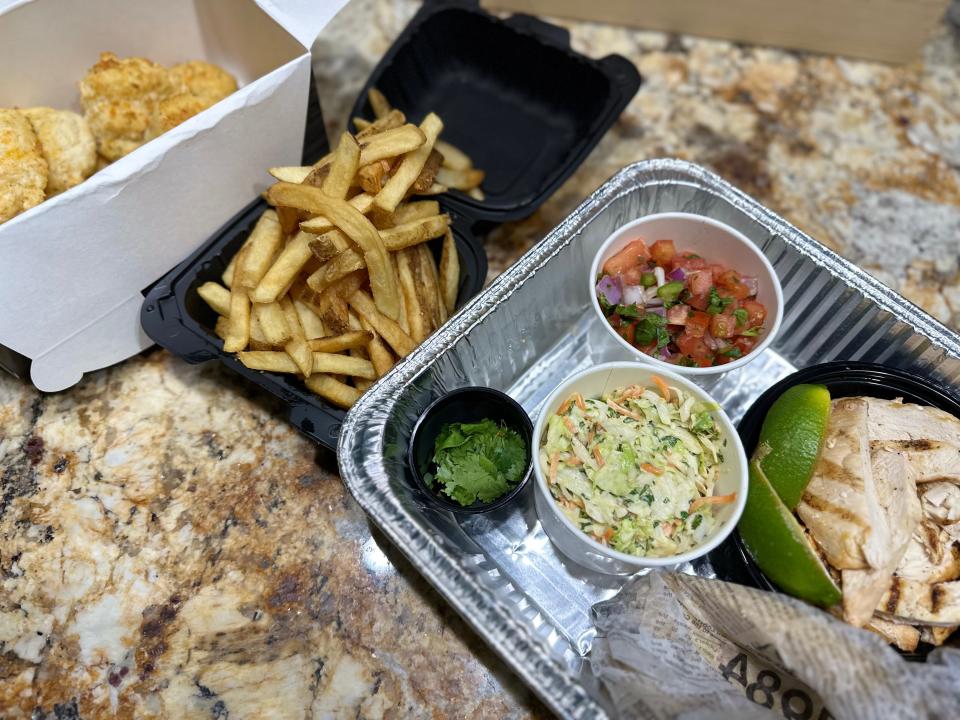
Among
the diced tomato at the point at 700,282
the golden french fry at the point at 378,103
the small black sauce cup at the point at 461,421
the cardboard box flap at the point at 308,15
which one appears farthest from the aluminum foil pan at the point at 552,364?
the cardboard box flap at the point at 308,15

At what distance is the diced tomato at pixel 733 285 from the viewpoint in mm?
1728

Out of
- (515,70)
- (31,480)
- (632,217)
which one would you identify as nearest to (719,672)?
(632,217)

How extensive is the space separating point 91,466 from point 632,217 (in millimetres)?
1601

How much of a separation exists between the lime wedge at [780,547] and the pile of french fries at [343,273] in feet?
2.78

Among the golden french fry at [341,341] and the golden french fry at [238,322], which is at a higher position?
the golden french fry at [238,322]

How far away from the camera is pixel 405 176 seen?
1.72 m

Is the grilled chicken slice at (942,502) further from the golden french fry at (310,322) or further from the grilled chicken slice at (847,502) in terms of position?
the golden french fry at (310,322)

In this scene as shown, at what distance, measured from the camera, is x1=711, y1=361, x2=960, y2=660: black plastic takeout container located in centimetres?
162

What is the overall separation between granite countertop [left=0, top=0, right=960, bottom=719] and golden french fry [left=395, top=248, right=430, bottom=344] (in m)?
0.42

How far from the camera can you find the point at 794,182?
2342mm

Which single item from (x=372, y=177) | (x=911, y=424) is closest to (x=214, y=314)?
(x=372, y=177)

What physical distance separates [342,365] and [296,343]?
12 cm

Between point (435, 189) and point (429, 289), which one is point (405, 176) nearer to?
point (435, 189)

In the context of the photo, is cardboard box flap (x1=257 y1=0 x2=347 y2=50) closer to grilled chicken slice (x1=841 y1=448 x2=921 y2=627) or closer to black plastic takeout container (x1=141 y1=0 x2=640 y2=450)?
black plastic takeout container (x1=141 y1=0 x2=640 y2=450)
